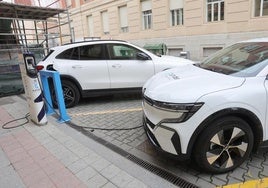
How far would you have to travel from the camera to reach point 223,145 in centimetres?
243

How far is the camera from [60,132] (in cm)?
397

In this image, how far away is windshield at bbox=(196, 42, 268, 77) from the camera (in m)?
2.66

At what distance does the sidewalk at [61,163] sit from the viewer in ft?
8.46

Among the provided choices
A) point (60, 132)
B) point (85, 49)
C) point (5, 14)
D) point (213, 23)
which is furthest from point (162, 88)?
point (213, 23)

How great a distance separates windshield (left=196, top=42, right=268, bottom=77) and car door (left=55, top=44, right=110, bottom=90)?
2.67 meters

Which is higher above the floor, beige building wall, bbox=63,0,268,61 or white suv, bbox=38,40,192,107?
beige building wall, bbox=63,0,268,61

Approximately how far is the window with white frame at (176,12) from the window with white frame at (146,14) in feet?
5.74

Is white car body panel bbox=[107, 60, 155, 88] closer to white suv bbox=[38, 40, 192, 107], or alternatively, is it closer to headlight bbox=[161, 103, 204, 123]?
white suv bbox=[38, 40, 192, 107]

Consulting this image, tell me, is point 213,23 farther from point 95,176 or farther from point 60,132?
point 95,176

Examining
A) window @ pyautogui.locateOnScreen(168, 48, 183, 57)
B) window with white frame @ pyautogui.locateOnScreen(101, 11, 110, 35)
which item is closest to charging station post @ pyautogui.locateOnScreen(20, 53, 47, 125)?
window @ pyautogui.locateOnScreen(168, 48, 183, 57)

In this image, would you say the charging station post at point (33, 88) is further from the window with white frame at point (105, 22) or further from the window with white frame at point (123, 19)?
the window with white frame at point (105, 22)

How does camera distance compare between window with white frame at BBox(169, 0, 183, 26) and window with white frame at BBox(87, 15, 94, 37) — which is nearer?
window with white frame at BBox(169, 0, 183, 26)

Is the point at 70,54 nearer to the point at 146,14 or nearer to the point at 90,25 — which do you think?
the point at 146,14

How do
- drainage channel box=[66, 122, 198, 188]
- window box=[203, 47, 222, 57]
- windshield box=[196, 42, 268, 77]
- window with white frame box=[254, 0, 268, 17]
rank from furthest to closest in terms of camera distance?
1. window box=[203, 47, 222, 57]
2. window with white frame box=[254, 0, 268, 17]
3. windshield box=[196, 42, 268, 77]
4. drainage channel box=[66, 122, 198, 188]
